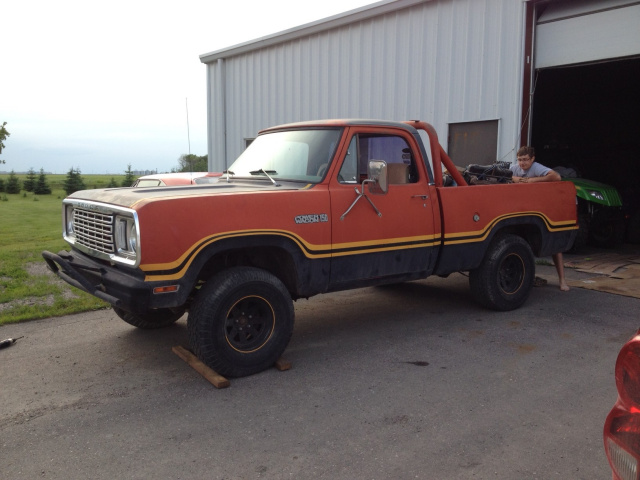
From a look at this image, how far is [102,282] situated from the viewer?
4367mm

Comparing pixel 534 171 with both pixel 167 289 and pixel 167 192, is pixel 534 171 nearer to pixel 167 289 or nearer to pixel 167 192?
pixel 167 192

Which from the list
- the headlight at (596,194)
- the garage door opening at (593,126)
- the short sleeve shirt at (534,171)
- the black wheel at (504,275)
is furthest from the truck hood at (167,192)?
the garage door opening at (593,126)

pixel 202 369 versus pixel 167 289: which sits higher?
pixel 167 289

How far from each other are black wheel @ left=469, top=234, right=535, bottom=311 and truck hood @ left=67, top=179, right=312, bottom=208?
242 cm

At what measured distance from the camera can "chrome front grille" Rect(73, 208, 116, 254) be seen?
14.4 ft

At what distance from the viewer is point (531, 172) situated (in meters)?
7.38

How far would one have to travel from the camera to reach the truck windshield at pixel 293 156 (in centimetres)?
513

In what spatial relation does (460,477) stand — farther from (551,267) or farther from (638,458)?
(551,267)

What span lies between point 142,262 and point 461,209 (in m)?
3.26

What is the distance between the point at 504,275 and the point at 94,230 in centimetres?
432

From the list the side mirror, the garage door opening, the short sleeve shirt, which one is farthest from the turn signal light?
the garage door opening

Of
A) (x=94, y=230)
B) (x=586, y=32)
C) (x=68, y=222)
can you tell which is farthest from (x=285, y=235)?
(x=586, y=32)

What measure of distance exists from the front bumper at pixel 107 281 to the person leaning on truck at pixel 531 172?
16.3ft

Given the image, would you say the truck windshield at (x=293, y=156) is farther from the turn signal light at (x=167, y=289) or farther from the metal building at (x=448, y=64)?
the metal building at (x=448, y=64)
